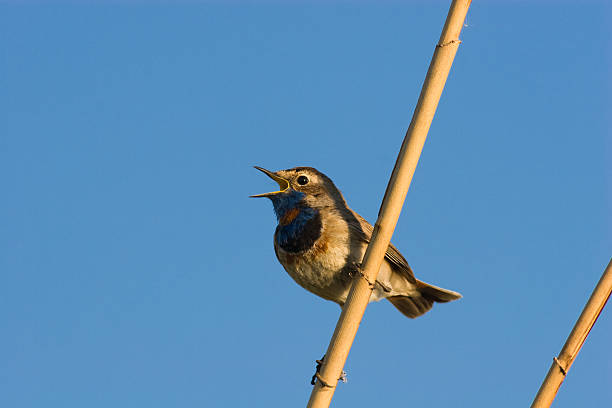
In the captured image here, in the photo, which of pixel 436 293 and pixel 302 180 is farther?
pixel 436 293

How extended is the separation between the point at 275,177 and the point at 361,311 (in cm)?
338

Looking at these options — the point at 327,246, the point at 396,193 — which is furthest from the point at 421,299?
the point at 396,193

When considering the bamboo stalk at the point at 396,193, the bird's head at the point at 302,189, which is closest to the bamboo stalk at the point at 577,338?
the bamboo stalk at the point at 396,193

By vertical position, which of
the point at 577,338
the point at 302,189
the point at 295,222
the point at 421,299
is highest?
the point at 302,189

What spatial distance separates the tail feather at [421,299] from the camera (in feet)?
23.2

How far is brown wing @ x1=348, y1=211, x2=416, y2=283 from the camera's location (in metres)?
6.56

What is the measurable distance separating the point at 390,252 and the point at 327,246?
0.66 meters

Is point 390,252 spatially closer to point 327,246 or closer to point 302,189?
point 327,246

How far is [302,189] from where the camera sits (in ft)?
22.8

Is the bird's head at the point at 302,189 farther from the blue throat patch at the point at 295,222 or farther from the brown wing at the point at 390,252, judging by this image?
the brown wing at the point at 390,252

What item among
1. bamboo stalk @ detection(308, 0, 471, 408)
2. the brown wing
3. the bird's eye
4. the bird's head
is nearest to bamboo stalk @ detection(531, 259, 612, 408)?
bamboo stalk @ detection(308, 0, 471, 408)

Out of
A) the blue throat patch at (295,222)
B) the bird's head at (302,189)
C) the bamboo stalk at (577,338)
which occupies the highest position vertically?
the bird's head at (302,189)

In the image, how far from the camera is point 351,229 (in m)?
6.55

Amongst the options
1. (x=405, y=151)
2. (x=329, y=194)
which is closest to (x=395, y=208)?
(x=405, y=151)
